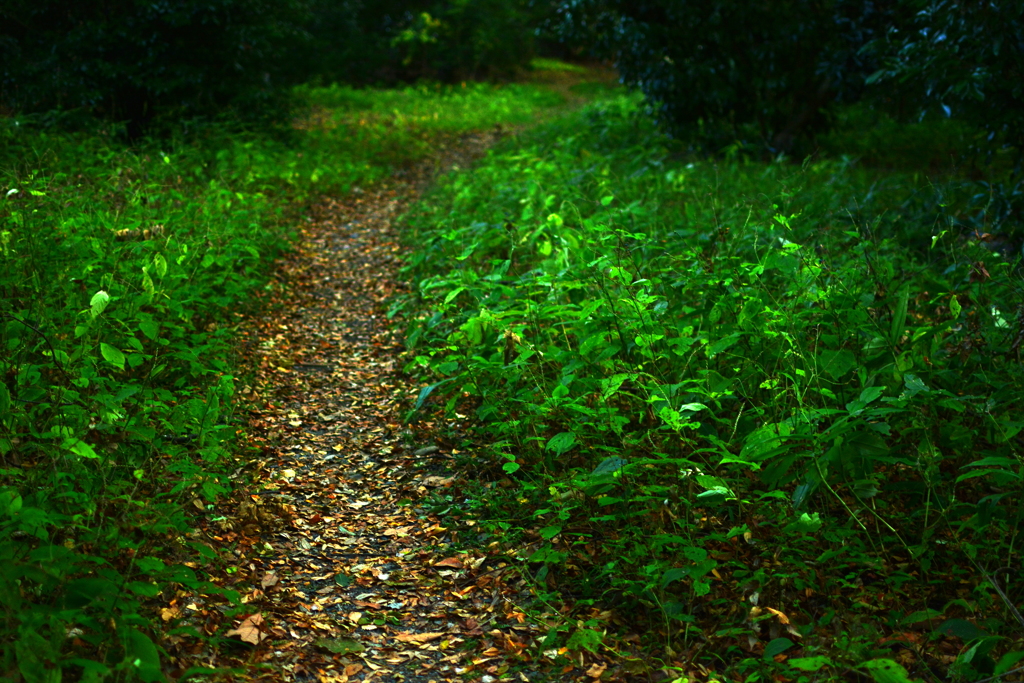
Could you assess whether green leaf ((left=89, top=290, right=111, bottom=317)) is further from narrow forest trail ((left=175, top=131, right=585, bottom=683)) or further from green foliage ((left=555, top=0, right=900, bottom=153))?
green foliage ((left=555, top=0, right=900, bottom=153))

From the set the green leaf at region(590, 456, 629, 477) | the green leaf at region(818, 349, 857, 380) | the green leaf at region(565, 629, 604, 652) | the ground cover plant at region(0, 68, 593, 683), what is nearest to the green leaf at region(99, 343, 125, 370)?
the ground cover plant at region(0, 68, 593, 683)

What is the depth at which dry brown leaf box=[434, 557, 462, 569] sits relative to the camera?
11.8 feet

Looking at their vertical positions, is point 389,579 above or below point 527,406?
below

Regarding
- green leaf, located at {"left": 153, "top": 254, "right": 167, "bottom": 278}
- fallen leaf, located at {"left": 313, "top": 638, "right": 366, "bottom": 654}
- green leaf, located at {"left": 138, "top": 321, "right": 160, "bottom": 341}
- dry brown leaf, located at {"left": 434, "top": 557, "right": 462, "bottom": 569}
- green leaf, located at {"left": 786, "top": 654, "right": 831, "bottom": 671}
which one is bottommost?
fallen leaf, located at {"left": 313, "top": 638, "right": 366, "bottom": 654}

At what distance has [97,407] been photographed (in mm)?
3764

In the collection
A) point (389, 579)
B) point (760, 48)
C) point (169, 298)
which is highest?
point (760, 48)

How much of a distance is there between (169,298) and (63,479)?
82.8 inches

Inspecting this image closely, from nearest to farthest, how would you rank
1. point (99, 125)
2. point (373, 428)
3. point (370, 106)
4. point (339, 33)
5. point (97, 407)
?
point (97, 407) → point (373, 428) → point (99, 125) → point (370, 106) → point (339, 33)

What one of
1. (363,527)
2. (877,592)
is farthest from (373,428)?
(877,592)

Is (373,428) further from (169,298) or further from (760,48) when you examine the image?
(760,48)

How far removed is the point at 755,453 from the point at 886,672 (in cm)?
102

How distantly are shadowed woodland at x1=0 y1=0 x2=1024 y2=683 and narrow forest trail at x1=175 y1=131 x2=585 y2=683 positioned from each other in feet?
0.06

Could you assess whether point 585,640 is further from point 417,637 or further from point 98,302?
point 98,302

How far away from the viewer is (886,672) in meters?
2.58
